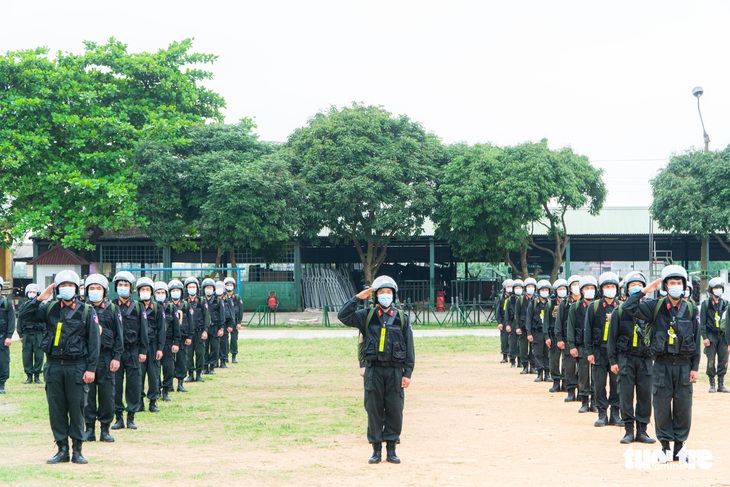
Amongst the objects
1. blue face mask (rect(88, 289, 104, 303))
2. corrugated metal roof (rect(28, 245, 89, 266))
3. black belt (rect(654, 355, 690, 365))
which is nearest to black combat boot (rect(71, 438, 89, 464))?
blue face mask (rect(88, 289, 104, 303))

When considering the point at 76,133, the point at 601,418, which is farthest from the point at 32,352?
the point at 76,133

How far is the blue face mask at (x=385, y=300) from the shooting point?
1103cm

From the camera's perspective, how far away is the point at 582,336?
Result: 14.8 m

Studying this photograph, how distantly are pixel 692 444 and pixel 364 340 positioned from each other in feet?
14.3

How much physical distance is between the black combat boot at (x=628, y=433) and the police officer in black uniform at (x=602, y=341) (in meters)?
1.37

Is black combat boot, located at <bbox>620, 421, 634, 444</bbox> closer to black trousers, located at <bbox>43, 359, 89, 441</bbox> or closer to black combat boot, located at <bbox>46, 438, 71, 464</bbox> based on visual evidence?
black trousers, located at <bbox>43, 359, 89, 441</bbox>

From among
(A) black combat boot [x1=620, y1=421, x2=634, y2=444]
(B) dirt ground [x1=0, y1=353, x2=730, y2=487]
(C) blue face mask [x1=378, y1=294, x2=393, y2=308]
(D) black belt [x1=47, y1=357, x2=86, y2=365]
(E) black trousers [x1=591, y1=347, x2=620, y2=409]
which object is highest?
(C) blue face mask [x1=378, y1=294, x2=393, y2=308]

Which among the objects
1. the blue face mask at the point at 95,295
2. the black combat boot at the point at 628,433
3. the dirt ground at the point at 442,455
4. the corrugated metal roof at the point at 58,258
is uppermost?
the corrugated metal roof at the point at 58,258

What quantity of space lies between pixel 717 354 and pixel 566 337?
404 centimetres

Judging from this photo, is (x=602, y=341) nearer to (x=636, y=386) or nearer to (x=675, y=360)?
(x=636, y=386)

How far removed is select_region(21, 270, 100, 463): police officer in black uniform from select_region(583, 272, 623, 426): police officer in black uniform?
6.86 meters

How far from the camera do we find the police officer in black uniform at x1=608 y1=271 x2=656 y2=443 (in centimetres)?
1191

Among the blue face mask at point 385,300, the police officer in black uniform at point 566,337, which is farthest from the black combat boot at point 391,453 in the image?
the police officer in black uniform at point 566,337

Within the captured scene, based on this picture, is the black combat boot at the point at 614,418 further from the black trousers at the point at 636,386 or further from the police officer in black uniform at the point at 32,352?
the police officer in black uniform at the point at 32,352
